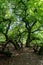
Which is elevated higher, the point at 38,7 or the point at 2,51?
the point at 38,7

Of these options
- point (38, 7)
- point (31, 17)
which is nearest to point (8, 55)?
point (31, 17)

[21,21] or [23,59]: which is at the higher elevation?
[21,21]

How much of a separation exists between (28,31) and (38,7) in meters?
5.01

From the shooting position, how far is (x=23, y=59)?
1991 centimetres

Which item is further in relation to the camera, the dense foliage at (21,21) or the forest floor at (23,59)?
the forest floor at (23,59)

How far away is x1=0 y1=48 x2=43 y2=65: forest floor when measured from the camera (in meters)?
18.9

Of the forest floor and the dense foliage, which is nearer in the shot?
the dense foliage

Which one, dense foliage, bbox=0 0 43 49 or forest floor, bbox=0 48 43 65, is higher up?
dense foliage, bbox=0 0 43 49

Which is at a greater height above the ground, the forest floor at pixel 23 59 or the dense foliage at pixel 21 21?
the dense foliage at pixel 21 21

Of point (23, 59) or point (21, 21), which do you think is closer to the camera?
point (23, 59)

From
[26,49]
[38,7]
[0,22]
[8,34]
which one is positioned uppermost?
[38,7]

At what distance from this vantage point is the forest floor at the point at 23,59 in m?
18.9

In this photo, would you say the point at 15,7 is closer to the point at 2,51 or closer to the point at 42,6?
the point at 42,6

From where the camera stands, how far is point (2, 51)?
1992cm
